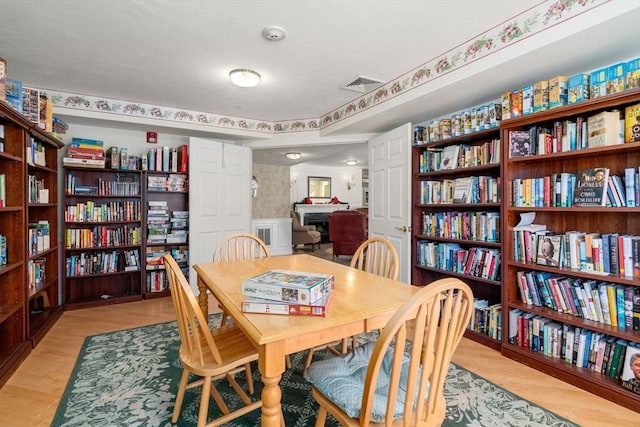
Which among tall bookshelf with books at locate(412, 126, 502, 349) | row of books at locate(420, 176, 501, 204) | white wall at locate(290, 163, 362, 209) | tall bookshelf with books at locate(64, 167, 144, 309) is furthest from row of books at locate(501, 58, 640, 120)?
white wall at locate(290, 163, 362, 209)

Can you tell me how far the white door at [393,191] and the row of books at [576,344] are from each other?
3.52ft

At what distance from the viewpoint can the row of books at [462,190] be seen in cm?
265

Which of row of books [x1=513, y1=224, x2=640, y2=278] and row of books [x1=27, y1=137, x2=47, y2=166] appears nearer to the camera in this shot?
row of books [x1=513, y1=224, x2=640, y2=278]

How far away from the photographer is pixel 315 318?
123 centimetres

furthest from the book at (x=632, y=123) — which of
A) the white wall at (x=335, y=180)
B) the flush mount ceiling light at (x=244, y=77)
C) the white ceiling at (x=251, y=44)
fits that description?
the white wall at (x=335, y=180)

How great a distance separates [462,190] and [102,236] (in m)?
3.88

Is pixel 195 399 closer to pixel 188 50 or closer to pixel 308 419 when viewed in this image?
pixel 308 419

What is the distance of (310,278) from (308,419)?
84cm

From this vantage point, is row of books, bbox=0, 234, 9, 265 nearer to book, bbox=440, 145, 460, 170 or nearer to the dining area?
the dining area

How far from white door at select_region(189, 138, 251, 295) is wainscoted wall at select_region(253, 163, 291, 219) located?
2895 millimetres

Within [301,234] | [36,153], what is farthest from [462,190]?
[301,234]

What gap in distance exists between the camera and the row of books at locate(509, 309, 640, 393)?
74.5 inches

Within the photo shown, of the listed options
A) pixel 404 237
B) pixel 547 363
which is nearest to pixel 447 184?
pixel 404 237

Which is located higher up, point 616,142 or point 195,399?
point 616,142
